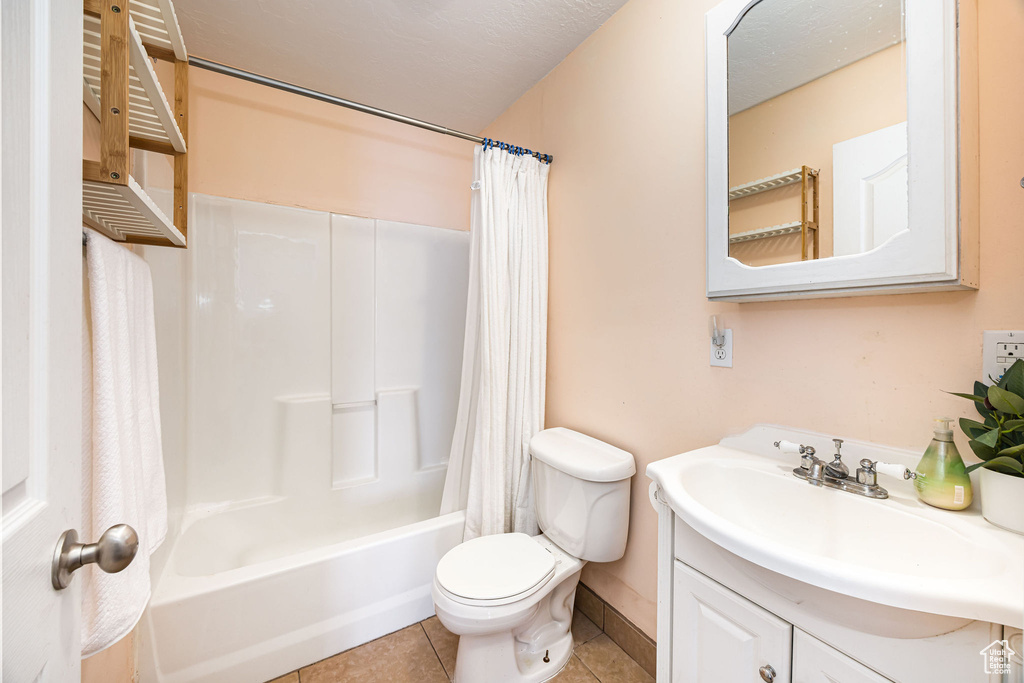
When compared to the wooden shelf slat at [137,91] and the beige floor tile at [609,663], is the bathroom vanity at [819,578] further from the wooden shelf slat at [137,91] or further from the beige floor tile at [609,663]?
the wooden shelf slat at [137,91]

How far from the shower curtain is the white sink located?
2.72 feet

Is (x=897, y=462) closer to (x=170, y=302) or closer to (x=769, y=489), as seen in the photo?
(x=769, y=489)

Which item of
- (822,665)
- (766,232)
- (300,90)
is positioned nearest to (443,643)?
(822,665)

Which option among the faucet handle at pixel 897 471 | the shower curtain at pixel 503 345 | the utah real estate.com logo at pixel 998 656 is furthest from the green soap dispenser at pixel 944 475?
the shower curtain at pixel 503 345

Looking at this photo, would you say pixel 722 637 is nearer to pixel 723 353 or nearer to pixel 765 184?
pixel 723 353

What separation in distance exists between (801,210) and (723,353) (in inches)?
16.4

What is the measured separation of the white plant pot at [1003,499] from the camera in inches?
25.2

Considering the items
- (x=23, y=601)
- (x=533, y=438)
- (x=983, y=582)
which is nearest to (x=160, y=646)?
(x=23, y=601)

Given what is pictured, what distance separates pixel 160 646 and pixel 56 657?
1.09m

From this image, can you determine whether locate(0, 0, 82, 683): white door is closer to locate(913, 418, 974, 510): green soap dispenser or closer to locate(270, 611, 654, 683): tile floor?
locate(270, 611, 654, 683): tile floor

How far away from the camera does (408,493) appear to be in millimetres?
2225

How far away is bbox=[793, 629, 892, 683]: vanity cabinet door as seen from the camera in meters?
0.62

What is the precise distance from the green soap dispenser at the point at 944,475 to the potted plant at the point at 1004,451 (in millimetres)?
33

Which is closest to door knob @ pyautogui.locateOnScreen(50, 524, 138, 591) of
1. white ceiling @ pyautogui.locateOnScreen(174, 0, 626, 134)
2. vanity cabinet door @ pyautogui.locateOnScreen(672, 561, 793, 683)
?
vanity cabinet door @ pyautogui.locateOnScreen(672, 561, 793, 683)
